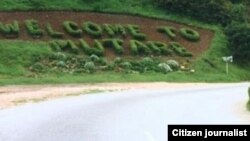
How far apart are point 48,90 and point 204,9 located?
105 ft

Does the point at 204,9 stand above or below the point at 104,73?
above

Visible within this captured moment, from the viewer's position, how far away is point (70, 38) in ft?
189

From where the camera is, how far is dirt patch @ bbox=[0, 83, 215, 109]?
33250mm

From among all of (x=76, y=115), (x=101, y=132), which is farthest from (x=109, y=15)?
(x=101, y=132)

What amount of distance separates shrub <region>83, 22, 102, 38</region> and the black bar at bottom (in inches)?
1823

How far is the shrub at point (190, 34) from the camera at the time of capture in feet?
203

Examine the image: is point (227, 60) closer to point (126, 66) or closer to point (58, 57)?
point (126, 66)

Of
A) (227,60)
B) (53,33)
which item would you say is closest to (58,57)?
(53,33)

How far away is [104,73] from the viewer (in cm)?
5181

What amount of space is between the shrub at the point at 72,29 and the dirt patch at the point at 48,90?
1234 cm

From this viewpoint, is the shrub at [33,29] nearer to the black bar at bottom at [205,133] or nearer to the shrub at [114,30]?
the shrub at [114,30]

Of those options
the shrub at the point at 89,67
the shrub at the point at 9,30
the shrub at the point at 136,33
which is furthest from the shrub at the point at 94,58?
the shrub at the point at 9,30

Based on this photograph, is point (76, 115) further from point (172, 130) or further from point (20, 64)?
point (20, 64)

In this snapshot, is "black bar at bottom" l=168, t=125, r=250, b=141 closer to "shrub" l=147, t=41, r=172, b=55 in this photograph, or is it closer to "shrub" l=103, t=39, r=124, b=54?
"shrub" l=103, t=39, r=124, b=54
